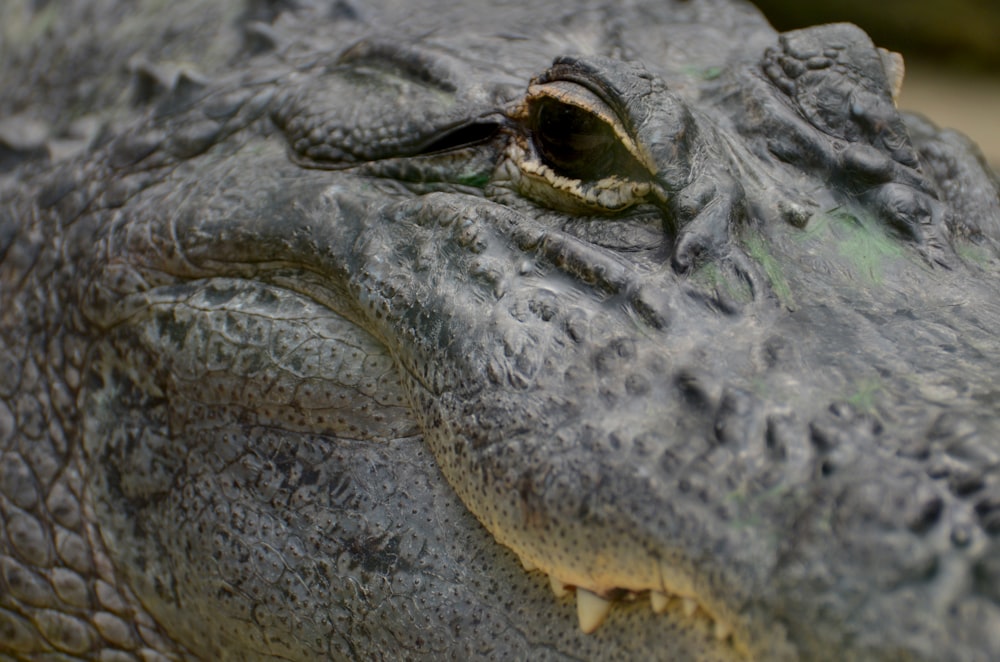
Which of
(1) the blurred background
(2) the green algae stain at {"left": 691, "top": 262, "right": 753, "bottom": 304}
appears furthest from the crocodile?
(1) the blurred background

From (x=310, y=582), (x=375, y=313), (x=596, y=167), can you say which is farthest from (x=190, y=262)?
(x=596, y=167)

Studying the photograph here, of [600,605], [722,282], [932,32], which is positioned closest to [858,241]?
[722,282]

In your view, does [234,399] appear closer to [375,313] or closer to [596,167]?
[375,313]

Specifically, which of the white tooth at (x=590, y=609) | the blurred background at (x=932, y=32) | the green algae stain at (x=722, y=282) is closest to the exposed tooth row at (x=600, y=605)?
the white tooth at (x=590, y=609)

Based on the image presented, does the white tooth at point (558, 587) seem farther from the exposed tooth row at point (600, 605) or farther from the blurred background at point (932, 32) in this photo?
the blurred background at point (932, 32)

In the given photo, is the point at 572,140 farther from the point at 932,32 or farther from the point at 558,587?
the point at 932,32

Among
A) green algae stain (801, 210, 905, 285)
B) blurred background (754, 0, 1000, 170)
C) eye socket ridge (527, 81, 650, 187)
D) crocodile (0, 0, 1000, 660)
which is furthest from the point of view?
blurred background (754, 0, 1000, 170)

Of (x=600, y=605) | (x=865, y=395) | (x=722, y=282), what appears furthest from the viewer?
(x=722, y=282)

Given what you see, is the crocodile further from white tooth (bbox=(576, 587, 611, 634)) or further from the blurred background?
the blurred background
